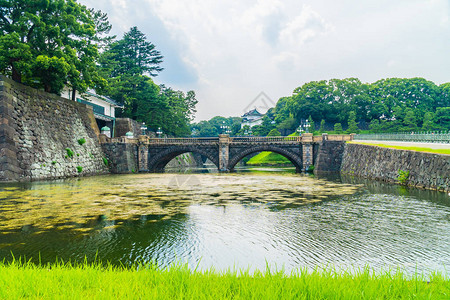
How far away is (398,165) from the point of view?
24.6 meters

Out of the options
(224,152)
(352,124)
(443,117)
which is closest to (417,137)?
(224,152)

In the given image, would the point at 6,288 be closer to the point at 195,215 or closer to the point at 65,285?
the point at 65,285

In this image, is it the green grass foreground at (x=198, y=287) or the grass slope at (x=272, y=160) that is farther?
the grass slope at (x=272, y=160)

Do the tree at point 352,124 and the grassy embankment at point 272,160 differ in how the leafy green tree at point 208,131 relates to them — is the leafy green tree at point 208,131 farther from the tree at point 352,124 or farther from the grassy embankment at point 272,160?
the tree at point 352,124

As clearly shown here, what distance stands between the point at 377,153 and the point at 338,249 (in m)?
23.3

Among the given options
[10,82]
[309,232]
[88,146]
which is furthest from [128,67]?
[309,232]

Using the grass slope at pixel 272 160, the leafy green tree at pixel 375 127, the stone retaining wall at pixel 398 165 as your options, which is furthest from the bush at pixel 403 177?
the leafy green tree at pixel 375 127

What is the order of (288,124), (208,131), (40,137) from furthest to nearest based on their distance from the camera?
1. (208,131)
2. (288,124)
3. (40,137)

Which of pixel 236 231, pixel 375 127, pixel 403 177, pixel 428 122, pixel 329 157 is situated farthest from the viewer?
pixel 375 127

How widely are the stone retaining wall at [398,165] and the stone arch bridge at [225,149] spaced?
4.72m

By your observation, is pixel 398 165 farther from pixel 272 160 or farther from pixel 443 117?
pixel 443 117

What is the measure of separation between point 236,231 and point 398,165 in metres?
A: 18.8

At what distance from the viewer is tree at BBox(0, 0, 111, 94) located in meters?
28.3

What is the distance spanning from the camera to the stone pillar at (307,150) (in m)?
44.5
